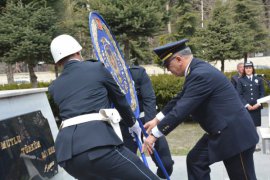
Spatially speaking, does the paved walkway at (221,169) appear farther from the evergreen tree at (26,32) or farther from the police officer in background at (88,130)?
the evergreen tree at (26,32)

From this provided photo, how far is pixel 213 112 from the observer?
370cm

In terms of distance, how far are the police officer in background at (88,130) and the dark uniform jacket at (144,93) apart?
178 centimetres

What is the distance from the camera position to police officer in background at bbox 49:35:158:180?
117 inches

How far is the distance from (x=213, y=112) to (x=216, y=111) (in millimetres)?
29

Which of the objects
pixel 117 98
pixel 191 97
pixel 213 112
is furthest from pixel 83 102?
pixel 213 112

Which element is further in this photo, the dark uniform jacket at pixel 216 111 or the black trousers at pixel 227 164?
the black trousers at pixel 227 164

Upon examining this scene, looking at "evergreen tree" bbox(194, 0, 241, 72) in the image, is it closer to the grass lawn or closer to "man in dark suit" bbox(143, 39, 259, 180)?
the grass lawn

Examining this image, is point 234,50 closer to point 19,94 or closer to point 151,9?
point 151,9

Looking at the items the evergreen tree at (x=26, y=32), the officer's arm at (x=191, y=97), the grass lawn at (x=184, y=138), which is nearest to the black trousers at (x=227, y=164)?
the officer's arm at (x=191, y=97)

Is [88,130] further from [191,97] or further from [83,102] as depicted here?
[191,97]

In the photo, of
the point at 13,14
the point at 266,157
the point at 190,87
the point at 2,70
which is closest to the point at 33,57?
the point at 13,14

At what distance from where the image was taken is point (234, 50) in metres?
23.7

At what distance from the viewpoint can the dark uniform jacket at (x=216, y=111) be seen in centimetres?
361

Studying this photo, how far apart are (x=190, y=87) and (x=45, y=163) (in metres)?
1.90
